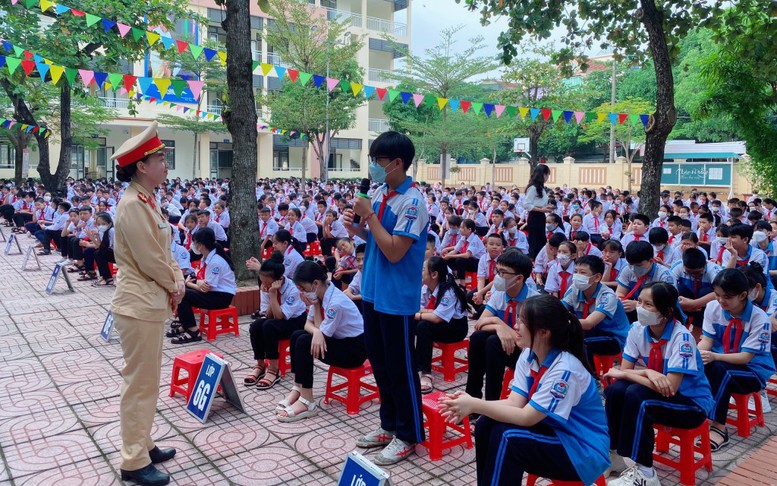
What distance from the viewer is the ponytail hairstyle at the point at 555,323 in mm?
2783

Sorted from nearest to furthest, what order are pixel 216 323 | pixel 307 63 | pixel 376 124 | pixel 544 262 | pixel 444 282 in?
pixel 444 282
pixel 216 323
pixel 544 262
pixel 307 63
pixel 376 124

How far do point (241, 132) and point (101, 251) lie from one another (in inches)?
139

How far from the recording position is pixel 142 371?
3449mm

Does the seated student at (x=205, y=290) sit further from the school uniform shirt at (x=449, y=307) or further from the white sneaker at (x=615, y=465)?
the white sneaker at (x=615, y=465)

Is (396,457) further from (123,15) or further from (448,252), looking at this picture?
(123,15)

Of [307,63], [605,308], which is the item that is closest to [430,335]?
[605,308]

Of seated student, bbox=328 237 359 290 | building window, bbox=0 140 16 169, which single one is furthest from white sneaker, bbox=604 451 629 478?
building window, bbox=0 140 16 169

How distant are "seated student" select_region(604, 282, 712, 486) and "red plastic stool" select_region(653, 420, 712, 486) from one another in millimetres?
112

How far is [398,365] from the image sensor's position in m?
3.62

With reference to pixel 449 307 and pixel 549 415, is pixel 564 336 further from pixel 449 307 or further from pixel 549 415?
pixel 449 307

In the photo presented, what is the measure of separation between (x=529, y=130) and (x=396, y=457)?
24.4 meters

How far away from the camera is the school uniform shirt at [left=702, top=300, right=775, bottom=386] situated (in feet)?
13.0

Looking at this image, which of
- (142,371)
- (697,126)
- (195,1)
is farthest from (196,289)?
(697,126)

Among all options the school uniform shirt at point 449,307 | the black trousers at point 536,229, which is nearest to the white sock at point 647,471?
the school uniform shirt at point 449,307
